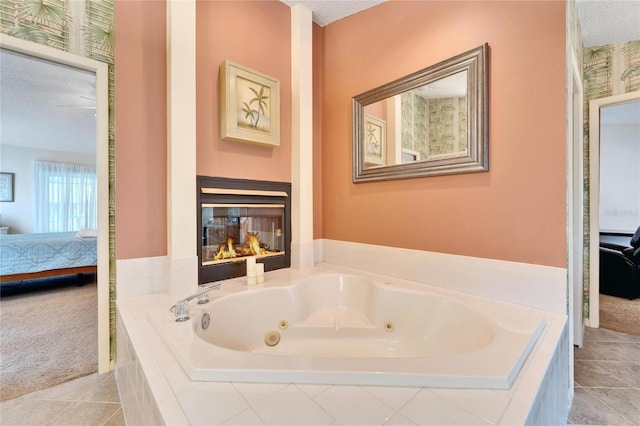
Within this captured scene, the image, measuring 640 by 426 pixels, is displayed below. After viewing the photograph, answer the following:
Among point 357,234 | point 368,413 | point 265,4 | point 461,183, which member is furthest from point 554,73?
point 265,4

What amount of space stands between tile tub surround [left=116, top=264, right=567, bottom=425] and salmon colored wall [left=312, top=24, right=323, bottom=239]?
1.75 m

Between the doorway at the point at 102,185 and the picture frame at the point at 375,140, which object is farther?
the picture frame at the point at 375,140

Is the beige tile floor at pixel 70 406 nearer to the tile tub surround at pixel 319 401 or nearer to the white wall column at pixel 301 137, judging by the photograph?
the tile tub surround at pixel 319 401

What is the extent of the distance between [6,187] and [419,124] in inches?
297

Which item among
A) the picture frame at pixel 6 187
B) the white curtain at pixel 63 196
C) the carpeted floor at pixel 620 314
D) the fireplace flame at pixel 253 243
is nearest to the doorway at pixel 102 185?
the fireplace flame at pixel 253 243

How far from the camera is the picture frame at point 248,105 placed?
1926 millimetres

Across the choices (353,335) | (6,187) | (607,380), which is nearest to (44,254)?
(6,187)

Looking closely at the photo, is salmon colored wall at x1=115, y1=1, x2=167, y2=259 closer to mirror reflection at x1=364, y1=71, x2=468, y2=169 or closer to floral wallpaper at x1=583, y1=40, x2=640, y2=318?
mirror reflection at x1=364, y1=71, x2=468, y2=169

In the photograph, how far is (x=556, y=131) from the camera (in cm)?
139

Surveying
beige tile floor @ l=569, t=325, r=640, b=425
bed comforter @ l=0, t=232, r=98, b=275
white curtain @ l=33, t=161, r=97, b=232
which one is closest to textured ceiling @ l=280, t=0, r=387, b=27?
beige tile floor @ l=569, t=325, r=640, b=425

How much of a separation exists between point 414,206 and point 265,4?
77.0 inches

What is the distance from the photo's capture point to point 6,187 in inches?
212

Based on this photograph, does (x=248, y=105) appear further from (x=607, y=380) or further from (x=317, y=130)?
(x=607, y=380)

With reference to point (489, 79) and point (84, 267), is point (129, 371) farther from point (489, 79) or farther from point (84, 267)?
point (84, 267)
